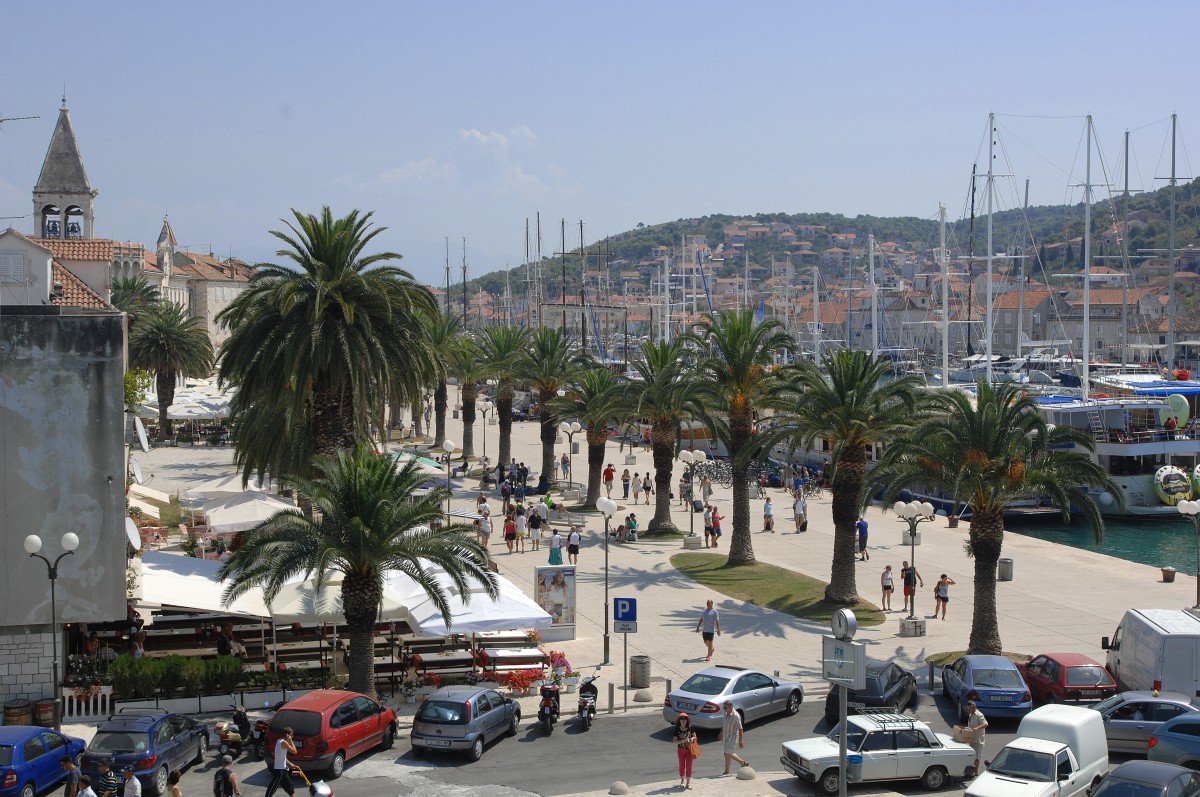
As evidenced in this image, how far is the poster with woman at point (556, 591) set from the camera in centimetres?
2608

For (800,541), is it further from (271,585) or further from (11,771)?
(11,771)

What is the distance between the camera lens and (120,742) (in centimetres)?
1688

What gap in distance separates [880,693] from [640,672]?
4.59m

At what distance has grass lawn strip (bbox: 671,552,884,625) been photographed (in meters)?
29.8

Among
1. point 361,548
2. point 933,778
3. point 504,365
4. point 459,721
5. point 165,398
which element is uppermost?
point 504,365

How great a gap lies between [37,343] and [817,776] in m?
14.7

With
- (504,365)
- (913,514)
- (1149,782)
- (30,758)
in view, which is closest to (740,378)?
(913,514)

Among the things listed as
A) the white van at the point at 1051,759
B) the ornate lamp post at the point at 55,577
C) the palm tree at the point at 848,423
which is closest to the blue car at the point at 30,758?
the ornate lamp post at the point at 55,577

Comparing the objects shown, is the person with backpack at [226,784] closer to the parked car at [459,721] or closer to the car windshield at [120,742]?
the car windshield at [120,742]

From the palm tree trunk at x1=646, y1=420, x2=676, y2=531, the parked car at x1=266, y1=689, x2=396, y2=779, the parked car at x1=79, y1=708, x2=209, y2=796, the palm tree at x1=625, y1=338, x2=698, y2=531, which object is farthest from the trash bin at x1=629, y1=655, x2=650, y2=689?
the palm tree trunk at x1=646, y1=420, x2=676, y2=531

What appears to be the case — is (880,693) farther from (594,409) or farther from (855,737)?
(594,409)

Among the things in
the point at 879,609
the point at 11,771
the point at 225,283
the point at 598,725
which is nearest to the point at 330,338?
the point at 598,725

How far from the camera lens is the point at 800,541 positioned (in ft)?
136

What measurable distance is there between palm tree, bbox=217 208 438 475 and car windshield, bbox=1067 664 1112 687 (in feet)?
50.8
